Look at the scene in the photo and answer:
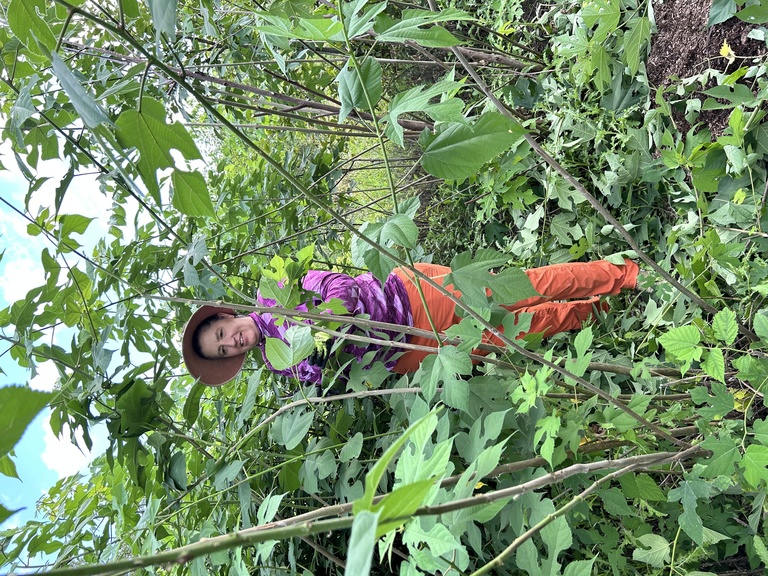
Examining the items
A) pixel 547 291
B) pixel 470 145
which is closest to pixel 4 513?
pixel 470 145

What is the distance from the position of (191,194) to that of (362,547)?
1.85ft

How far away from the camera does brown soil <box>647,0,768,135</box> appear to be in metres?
1.94

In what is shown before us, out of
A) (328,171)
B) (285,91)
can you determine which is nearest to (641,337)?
(328,171)

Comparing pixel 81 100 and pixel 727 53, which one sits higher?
pixel 81 100

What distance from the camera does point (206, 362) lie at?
7.13ft

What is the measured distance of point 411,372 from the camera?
7.84 ft

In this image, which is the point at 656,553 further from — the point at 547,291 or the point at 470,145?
the point at 470,145

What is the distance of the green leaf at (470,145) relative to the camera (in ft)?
2.78

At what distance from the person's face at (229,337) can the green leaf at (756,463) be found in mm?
1646

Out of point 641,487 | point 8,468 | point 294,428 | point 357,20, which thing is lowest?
point 641,487

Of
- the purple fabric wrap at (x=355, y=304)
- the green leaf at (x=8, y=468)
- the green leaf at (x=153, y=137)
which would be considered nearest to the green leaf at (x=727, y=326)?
the purple fabric wrap at (x=355, y=304)

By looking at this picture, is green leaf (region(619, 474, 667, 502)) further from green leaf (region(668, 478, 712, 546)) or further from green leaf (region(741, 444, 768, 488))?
green leaf (region(741, 444, 768, 488))

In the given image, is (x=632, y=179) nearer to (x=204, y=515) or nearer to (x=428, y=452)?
(x=428, y=452)

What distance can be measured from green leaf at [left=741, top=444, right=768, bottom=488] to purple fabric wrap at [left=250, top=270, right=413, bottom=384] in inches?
44.6
